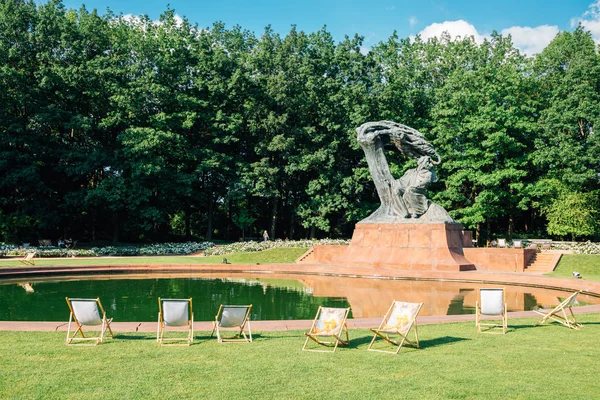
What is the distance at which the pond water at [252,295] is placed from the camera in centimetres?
1307

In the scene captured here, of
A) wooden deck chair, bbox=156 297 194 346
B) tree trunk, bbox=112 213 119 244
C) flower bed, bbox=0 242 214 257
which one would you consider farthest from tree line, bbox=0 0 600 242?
wooden deck chair, bbox=156 297 194 346

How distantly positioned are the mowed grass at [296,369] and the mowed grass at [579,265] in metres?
13.9

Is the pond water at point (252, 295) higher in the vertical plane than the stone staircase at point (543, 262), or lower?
lower

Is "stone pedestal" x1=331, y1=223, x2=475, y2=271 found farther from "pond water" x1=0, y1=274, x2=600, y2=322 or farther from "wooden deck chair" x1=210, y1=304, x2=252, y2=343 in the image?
"wooden deck chair" x1=210, y1=304, x2=252, y2=343

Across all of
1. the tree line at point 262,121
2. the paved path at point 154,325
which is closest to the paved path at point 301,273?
the paved path at point 154,325

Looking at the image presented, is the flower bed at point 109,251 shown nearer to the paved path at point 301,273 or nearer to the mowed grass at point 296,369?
the paved path at point 301,273

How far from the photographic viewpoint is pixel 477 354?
7988 mm

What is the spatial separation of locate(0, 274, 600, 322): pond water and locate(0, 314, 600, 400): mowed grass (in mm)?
3761

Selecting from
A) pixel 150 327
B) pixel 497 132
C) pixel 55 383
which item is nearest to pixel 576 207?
pixel 497 132

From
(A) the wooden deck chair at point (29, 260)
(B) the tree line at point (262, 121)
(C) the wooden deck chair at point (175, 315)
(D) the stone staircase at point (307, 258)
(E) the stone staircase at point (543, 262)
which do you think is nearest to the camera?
(C) the wooden deck chair at point (175, 315)

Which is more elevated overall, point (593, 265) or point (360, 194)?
point (360, 194)

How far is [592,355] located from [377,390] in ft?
12.8

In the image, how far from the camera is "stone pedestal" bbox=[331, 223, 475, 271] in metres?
22.6

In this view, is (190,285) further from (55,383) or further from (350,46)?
(350,46)
